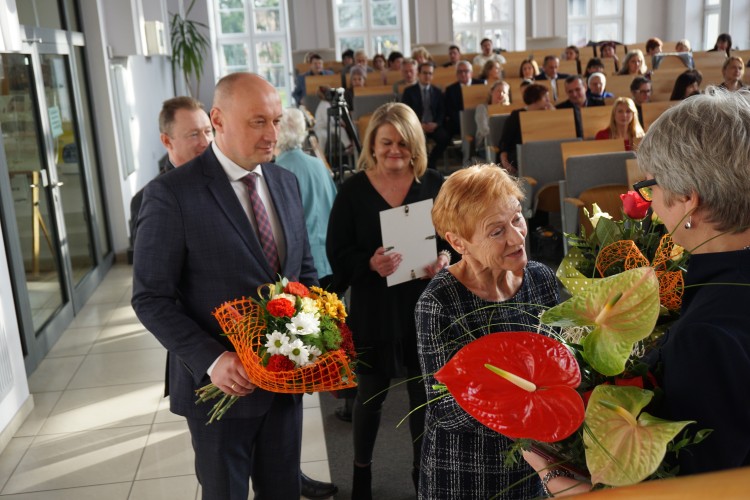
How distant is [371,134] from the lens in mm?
2889

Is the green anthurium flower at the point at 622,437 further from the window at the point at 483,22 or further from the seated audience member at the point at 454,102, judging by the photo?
the window at the point at 483,22

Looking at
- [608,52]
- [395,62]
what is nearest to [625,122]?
[395,62]

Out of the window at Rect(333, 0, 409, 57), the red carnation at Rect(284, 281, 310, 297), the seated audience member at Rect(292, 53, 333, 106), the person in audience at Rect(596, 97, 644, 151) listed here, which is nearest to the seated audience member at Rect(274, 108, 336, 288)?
the red carnation at Rect(284, 281, 310, 297)

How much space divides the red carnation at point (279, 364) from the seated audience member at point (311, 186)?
180 centimetres

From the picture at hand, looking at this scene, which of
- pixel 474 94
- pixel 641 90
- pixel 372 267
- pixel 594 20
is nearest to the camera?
pixel 372 267

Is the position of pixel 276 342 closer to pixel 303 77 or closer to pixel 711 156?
pixel 711 156

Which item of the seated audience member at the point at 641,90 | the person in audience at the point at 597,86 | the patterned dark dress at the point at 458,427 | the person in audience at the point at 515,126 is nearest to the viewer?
the patterned dark dress at the point at 458,427

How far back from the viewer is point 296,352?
1.81 metres

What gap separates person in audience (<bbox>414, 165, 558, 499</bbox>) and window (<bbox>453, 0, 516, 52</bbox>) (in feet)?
57.9

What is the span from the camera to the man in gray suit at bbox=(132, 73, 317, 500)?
1.99 m

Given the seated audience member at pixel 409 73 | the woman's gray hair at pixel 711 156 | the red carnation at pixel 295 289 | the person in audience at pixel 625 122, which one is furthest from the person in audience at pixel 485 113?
the woman's gray hair at pixel 711 156

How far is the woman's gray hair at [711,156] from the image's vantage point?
1.10m

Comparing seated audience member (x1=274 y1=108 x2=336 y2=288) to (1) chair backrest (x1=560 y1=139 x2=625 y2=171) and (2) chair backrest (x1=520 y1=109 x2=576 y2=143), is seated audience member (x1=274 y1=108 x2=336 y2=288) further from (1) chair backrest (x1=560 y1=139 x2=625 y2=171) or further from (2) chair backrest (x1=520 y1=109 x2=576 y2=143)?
(2) chair backrest (x1=520 y1=109 x2=576 y2=143)

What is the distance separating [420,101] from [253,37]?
948cm
